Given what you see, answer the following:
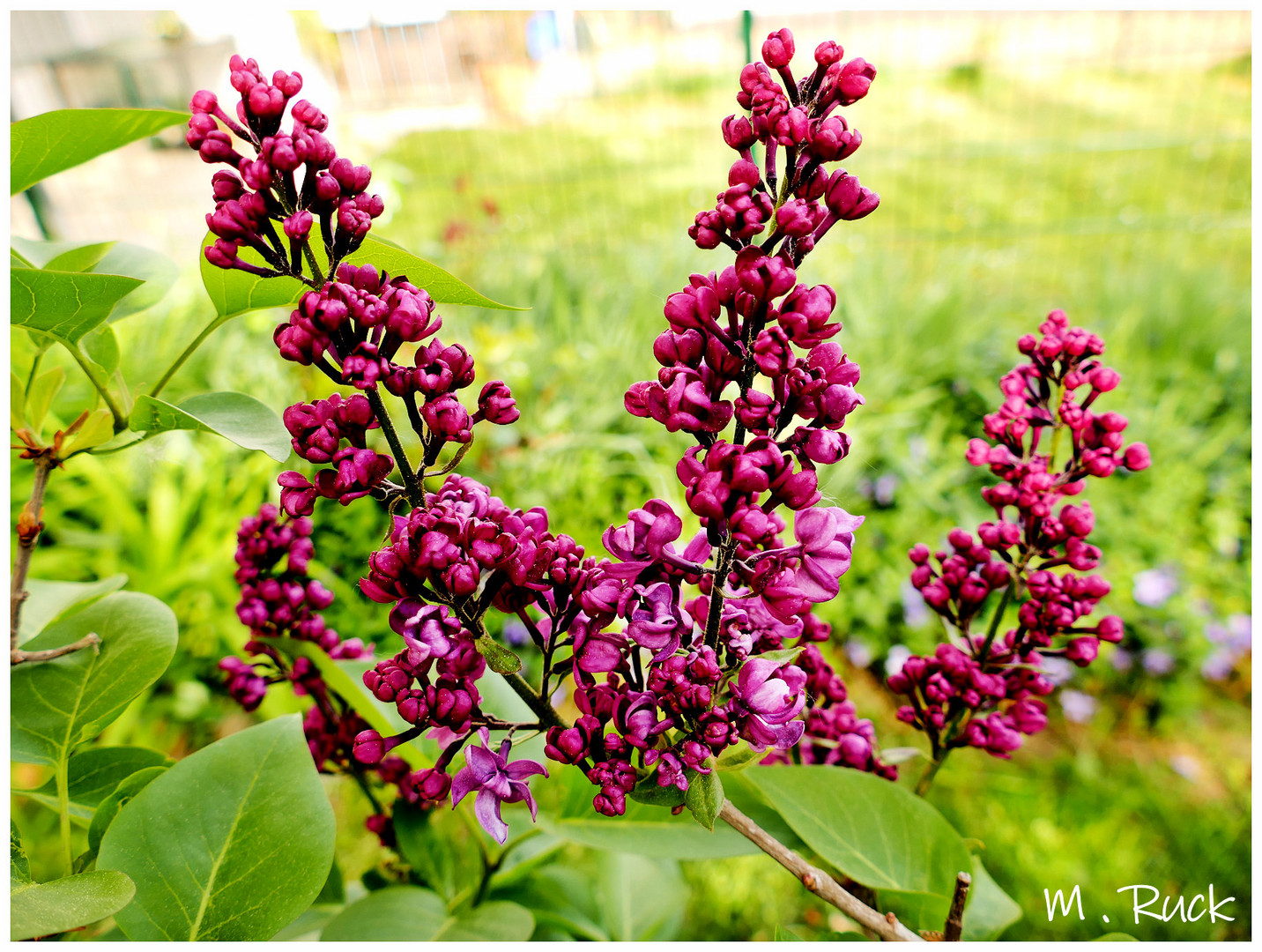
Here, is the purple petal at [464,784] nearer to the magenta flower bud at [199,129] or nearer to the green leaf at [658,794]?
the green leaf at [658,794]

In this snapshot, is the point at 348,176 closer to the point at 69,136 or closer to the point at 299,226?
the point at 299,226

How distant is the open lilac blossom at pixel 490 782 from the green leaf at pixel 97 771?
274mm

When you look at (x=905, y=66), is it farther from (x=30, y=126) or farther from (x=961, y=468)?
(x=30, y=126)

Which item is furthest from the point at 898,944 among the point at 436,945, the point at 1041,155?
the point at 1041,155

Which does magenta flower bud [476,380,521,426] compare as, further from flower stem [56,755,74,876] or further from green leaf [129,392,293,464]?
flower stem [56,755,74,876]

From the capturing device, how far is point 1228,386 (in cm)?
239

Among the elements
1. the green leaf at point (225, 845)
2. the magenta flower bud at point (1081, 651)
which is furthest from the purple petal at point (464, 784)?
the magenta flower bud at point (1081, 651)

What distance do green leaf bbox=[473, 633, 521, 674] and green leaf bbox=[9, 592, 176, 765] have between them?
9.5 inches

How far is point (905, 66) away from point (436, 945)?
6028 millimetres

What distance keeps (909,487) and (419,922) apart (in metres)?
1.75

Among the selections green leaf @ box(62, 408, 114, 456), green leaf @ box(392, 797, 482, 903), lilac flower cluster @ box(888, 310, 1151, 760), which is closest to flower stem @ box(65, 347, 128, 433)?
green leaf @ box(62, 408, 114, 456)

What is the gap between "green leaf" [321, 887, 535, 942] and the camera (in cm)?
52

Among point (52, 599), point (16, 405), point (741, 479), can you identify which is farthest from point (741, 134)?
point (52, 599)

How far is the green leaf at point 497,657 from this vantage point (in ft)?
1.18
